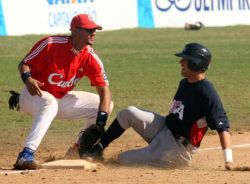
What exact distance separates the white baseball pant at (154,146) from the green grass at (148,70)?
97.2 inches

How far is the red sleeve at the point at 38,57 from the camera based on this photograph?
9.38 metres

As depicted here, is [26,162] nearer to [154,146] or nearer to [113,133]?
[113,133]

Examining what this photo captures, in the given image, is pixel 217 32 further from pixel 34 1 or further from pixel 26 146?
pixel 26 146

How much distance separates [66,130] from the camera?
12234 millimetres

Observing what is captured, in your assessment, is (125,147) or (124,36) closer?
(125,147)

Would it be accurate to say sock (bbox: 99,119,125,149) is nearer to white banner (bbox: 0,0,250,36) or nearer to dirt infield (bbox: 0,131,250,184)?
dirt infield (bbox: 0,131,250,184)

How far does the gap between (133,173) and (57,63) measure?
1.67 meters

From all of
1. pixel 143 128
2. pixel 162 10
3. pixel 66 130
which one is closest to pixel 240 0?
pixel 162 10

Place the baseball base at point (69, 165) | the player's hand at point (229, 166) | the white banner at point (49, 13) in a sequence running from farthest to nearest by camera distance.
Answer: the white banner at point (49, 13)
the baseball base at point (69, 165)
the player's hand at point (229, 166)

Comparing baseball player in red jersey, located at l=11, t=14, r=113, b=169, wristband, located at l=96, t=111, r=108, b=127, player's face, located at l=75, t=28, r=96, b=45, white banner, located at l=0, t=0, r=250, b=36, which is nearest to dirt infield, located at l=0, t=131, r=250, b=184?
wristband, located at l=96, t=111, r=108, b=127

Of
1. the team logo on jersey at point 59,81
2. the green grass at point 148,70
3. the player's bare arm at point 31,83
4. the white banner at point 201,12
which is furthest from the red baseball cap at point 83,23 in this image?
the white banner at point 201,12

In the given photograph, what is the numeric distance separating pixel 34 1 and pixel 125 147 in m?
16.9

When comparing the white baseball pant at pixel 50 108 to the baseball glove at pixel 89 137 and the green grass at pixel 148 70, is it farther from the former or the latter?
the green grass at pixel 148 70

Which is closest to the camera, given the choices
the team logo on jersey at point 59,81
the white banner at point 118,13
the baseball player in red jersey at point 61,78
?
the baseball player in red jersey at point 61,78
